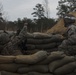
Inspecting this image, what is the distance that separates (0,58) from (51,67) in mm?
805

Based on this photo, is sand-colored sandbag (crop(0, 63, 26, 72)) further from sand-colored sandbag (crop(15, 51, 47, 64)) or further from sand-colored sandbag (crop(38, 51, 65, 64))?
sand-colored sandbag (crop(38, 51, 65, 64))

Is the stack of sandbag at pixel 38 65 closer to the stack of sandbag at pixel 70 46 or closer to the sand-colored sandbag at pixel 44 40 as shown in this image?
the stack of sandbag at pixel 70 46

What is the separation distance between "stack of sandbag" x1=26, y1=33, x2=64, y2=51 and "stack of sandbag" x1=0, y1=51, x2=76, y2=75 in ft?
17.8

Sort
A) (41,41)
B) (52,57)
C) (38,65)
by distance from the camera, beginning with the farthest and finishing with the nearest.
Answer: (41,41)
(52,57)
(38,65)

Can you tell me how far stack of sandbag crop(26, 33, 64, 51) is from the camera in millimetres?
10375

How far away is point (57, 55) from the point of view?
4828 millimetres

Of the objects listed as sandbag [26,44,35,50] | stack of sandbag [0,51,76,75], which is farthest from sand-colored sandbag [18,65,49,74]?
sandbag [26,44,35,50]

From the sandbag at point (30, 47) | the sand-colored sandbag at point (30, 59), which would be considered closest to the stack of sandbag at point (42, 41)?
the sandbag at point (30, 47)

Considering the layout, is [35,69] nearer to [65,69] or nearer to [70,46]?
[65,69]

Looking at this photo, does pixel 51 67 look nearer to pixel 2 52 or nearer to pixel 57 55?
pixel 57 55

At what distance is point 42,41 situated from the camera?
34.6 feet

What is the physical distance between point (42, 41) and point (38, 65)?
5853mm

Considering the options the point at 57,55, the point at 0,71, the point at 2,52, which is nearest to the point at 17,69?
the point at 0,71

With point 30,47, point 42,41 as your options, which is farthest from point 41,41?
point 30,47
